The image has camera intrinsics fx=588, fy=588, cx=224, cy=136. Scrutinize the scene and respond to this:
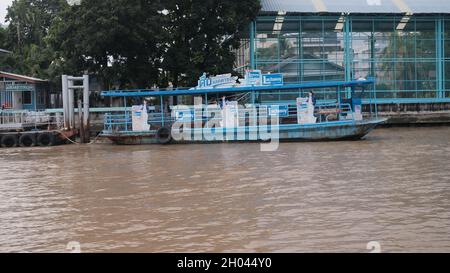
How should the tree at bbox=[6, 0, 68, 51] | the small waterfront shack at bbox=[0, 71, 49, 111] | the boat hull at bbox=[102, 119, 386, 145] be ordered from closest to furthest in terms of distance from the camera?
the boat hull at bbox=[102, 119, 386, 145]
the small waterfront shack at bbox=[0, 71, 49, 111]
the tree at bbox=[6, 0, 68, 51]

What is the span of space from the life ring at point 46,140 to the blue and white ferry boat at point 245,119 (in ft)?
8.07

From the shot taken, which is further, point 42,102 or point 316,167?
point 42,102

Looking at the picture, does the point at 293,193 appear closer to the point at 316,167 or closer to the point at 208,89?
the point at 316,167

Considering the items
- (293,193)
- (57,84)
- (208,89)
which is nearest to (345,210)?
(293,193)

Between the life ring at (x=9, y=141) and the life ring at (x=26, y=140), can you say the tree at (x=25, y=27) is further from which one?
the life ring at (x=26, y=140)

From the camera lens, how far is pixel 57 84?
34719 mm

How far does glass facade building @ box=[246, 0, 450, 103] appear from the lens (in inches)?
1369

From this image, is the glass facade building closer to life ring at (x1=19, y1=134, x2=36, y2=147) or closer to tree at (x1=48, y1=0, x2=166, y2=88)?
tree at (x1=48, y1=0, x2=166, y2=88)

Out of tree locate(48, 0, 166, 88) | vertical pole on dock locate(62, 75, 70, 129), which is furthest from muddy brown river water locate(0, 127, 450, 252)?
tree locate(48, 0, 166, 88)

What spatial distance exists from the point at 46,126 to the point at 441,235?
24.1m

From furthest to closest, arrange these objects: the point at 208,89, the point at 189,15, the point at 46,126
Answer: the point at 189,15, the point at 46,126, the point at 208,89

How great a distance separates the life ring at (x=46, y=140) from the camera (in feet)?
86.9

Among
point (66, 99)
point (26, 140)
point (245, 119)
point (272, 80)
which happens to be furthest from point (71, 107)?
point (272, 80)

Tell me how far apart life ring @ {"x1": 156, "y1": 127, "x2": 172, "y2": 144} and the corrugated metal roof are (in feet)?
39.9
